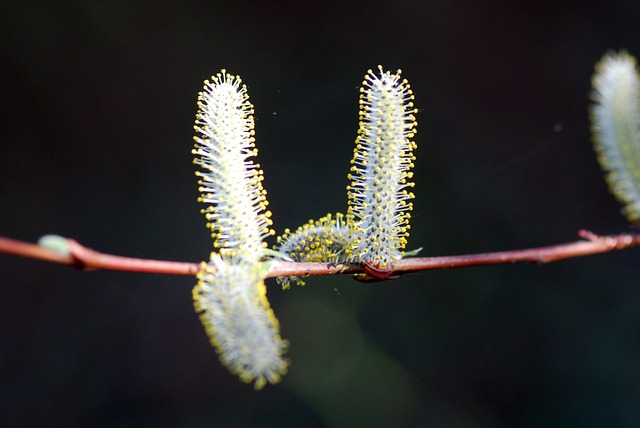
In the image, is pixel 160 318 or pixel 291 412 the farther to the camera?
pixel 160 318

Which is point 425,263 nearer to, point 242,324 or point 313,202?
point 242,324

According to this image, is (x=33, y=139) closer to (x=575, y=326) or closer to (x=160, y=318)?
(x=160, y=318)

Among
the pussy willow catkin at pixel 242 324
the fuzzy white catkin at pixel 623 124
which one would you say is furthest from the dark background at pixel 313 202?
the pussy willow catkin at pixel 242 324

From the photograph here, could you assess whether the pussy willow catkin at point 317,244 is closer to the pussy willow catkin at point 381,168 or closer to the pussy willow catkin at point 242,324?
the pussy willow catkin at point 381,168

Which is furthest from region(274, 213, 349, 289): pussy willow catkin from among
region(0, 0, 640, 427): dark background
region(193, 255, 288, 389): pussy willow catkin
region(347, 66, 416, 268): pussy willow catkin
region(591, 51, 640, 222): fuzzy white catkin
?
region(0, 0, 640, 427): dark background

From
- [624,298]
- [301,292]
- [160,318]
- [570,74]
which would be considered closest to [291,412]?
[301,292]

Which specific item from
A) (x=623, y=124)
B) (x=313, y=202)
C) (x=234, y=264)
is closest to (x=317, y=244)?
(x=234, y=264)
